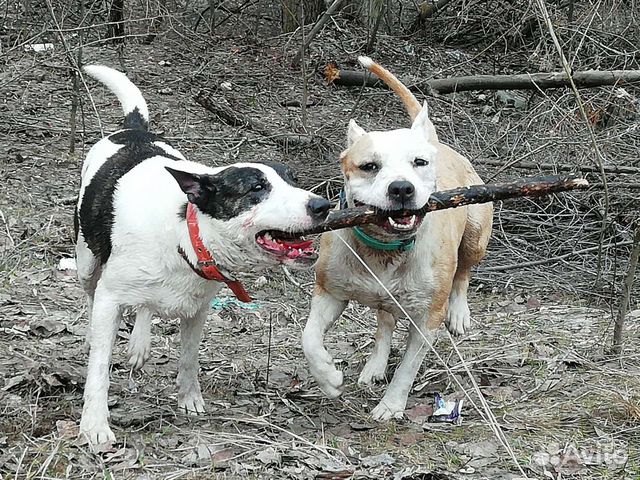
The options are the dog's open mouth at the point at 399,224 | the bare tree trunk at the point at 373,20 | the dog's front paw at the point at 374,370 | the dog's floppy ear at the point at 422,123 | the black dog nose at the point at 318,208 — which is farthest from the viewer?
the bare tree trunk at the point at 373,20

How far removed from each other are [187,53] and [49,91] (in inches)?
80.7

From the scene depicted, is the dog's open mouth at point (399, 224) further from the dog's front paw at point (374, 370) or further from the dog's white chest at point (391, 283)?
the dog's front paw at point (374, 370)

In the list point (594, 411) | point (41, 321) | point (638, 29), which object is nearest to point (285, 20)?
point (638, 29)

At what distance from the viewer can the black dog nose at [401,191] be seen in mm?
4469

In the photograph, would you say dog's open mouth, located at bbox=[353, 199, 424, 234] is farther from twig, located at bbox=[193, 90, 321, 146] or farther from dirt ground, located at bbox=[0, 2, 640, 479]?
twig, located at bbox=[193, 90, 321, 146]

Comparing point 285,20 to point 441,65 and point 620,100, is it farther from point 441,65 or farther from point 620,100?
point 620,100

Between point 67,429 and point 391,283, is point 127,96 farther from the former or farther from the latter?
point 67,429

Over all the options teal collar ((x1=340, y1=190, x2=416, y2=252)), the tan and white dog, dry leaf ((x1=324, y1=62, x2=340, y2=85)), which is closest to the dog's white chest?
the tan and white dog

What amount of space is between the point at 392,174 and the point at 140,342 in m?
1.62

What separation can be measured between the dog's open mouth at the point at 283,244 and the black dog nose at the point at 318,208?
0.51 feet

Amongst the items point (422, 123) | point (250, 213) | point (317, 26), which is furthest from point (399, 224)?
point (317, 26)

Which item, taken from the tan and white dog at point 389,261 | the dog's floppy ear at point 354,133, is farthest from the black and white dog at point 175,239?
the dog's floppy ear at point 354,133

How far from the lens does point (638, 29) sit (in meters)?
10.4

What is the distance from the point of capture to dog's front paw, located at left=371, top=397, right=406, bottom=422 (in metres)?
4.99
